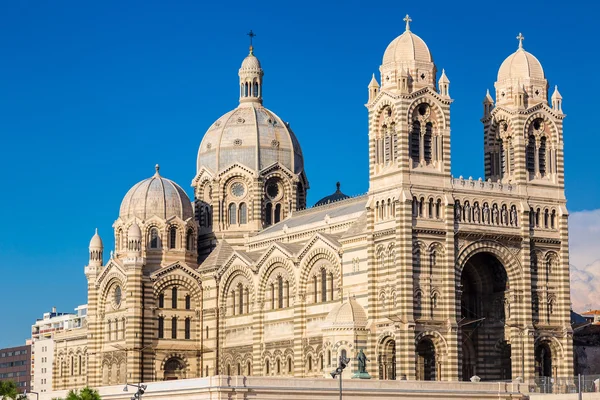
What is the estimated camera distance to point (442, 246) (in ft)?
270

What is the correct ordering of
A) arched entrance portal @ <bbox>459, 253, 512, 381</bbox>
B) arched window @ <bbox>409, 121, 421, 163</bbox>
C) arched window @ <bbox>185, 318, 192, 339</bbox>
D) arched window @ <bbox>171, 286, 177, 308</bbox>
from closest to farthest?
1. arched window @ <bbox>409, 121, 421, 163</bbox>
2. arched entrance portal @ <bbox>459, 253, 512, 381</bbox>
3. arched window @ <bbox>171, 286, 177, 308</bbox>
4. arched window @ <bbox>185, 318, 192, 339</bbox>

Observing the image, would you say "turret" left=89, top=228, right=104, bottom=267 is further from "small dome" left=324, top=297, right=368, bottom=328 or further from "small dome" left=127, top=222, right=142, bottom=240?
"small dome" left=324, top=297, right=368, bottom=328

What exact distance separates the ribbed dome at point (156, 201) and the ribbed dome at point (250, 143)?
13.5 ft

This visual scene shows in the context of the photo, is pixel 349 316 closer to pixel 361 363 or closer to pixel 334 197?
pixel 361 363

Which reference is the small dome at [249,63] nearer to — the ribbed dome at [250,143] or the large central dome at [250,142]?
the large central dome at [250,142]

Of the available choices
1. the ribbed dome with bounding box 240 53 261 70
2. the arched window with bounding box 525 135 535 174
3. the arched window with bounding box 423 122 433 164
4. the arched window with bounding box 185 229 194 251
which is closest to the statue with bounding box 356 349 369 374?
the arched window with bounding box 423 122 433 164

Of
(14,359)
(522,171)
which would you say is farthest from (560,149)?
(14,359)

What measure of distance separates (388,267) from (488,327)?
9205 mm

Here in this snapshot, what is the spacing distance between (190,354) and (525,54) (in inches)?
1279

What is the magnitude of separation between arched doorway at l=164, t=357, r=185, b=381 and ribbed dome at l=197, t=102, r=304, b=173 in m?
15.0

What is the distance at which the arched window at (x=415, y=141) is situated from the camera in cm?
8325

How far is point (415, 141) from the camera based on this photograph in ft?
274

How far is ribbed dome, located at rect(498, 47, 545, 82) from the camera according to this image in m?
88.1

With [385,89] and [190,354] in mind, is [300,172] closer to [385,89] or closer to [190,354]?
[190,354]
